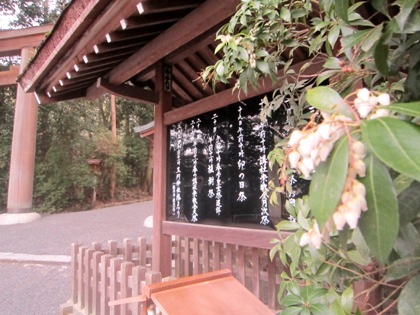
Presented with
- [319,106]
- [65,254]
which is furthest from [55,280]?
[319,106]

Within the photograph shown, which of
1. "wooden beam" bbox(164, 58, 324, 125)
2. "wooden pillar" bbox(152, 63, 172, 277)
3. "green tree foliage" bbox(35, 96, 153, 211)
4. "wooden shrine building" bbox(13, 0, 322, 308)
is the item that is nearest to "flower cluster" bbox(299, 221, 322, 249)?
"wooden shrine building" bbox(13, 0, 322, 308)

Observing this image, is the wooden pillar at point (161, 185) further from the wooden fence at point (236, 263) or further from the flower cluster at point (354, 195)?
the flower cluster at point (354, 195)

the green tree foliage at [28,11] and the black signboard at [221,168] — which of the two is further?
the green tree foliage at [28,11]

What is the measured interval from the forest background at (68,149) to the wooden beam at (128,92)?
35.0ft

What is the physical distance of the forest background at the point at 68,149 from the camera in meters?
13.3

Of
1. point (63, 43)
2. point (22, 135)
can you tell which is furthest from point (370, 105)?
point (22, 135)

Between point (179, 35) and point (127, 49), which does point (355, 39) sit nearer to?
point (179, 35)

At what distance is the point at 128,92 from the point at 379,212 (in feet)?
10.6

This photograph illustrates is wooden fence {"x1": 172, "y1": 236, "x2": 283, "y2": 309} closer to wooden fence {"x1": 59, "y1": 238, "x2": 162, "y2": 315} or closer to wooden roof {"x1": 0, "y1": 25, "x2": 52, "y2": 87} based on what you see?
wooden fence {"x1": 59, "y1": 238, "x2": 162, "y2": 315}

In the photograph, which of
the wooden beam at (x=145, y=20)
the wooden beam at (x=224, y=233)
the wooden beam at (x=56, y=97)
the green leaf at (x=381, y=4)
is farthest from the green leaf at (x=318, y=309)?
the wooden beam at (x=56, y=97)

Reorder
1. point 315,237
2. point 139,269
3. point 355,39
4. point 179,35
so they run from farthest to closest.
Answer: point 179,35 < point 139,269 < point 355,39 < point 315,237

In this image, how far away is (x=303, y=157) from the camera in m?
0.47

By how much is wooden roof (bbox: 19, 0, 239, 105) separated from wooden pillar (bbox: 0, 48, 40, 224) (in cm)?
727

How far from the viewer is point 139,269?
2.30 meters
